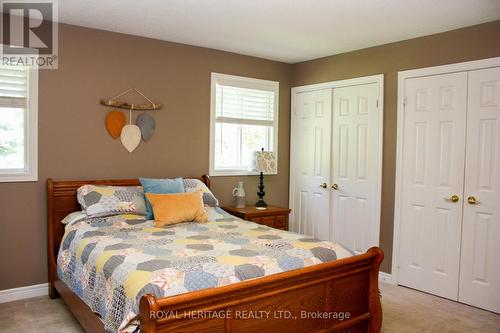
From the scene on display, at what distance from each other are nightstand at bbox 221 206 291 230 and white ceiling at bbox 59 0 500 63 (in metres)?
1.75

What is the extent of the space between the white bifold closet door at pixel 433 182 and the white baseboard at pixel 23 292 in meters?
3.32

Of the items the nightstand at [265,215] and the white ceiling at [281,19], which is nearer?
the white ceiling at [281,19]

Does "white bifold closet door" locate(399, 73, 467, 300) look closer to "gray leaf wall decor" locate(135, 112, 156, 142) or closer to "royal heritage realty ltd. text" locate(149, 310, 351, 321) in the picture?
"royal heritage realty ltd. text" locate(149, 310, 351, 321)

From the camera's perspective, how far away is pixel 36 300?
3607 mm

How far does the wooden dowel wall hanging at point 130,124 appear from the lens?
3.99m

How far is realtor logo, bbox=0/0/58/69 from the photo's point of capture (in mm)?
3414

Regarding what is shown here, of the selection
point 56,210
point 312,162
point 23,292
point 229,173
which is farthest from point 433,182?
point 23,292

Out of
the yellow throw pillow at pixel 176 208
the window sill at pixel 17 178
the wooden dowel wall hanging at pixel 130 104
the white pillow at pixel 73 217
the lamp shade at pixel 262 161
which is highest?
the wooden dowel wall hanging at pixel 130 104

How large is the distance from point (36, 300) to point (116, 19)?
8.18ft

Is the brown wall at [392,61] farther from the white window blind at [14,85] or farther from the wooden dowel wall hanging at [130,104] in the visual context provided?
the white window blind at [14,85]

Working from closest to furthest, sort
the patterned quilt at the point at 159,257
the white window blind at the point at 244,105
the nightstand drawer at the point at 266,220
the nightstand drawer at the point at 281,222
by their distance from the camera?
the patterned quilt at the point at 159,257 < the nightstand drawer at the point at 266,220 < the nightstand drawer at the point at 281,222 < the white window blind at the point at 244,105

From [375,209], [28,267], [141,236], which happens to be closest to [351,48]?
[375,209]

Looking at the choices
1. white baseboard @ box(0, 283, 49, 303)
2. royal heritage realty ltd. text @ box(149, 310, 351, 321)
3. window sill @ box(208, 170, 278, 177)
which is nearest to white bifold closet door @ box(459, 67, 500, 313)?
royal heritage realty ltd. text @ box(149, 310, 351, 321)

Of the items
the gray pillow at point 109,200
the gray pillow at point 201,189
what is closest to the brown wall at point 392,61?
the gray pillow at point 201,189
